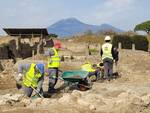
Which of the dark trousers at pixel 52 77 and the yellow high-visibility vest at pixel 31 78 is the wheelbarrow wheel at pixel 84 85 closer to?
the dark trousers at pixel 52 77

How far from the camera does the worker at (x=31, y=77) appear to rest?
593 inches

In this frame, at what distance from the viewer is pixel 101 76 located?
18.7m

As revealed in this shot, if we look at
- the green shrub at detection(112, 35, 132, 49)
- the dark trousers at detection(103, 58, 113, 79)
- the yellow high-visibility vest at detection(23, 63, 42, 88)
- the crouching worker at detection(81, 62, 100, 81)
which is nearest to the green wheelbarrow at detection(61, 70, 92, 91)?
the crouching worker at detection(81, 62, 100, 81)

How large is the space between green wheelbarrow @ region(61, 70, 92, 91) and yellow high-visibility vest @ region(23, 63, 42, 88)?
1.65 m

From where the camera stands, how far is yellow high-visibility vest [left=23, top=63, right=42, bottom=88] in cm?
1506

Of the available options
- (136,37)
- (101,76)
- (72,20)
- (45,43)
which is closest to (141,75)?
(101,76)

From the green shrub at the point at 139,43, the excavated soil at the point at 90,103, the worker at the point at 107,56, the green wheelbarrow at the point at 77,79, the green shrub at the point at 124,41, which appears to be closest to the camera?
the excavated soil at the point at 90,103

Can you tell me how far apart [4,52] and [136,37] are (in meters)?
12.7

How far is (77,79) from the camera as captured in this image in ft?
54.7

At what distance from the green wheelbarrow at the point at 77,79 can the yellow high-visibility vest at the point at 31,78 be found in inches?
65.0

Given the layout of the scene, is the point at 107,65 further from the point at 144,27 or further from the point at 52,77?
the point at 144,27

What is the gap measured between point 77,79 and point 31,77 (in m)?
2.05

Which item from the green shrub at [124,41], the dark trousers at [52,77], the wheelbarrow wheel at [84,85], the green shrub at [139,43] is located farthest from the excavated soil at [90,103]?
the green shrub at [139,43]

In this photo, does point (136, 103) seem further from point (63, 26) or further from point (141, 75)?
point (63, 26)
